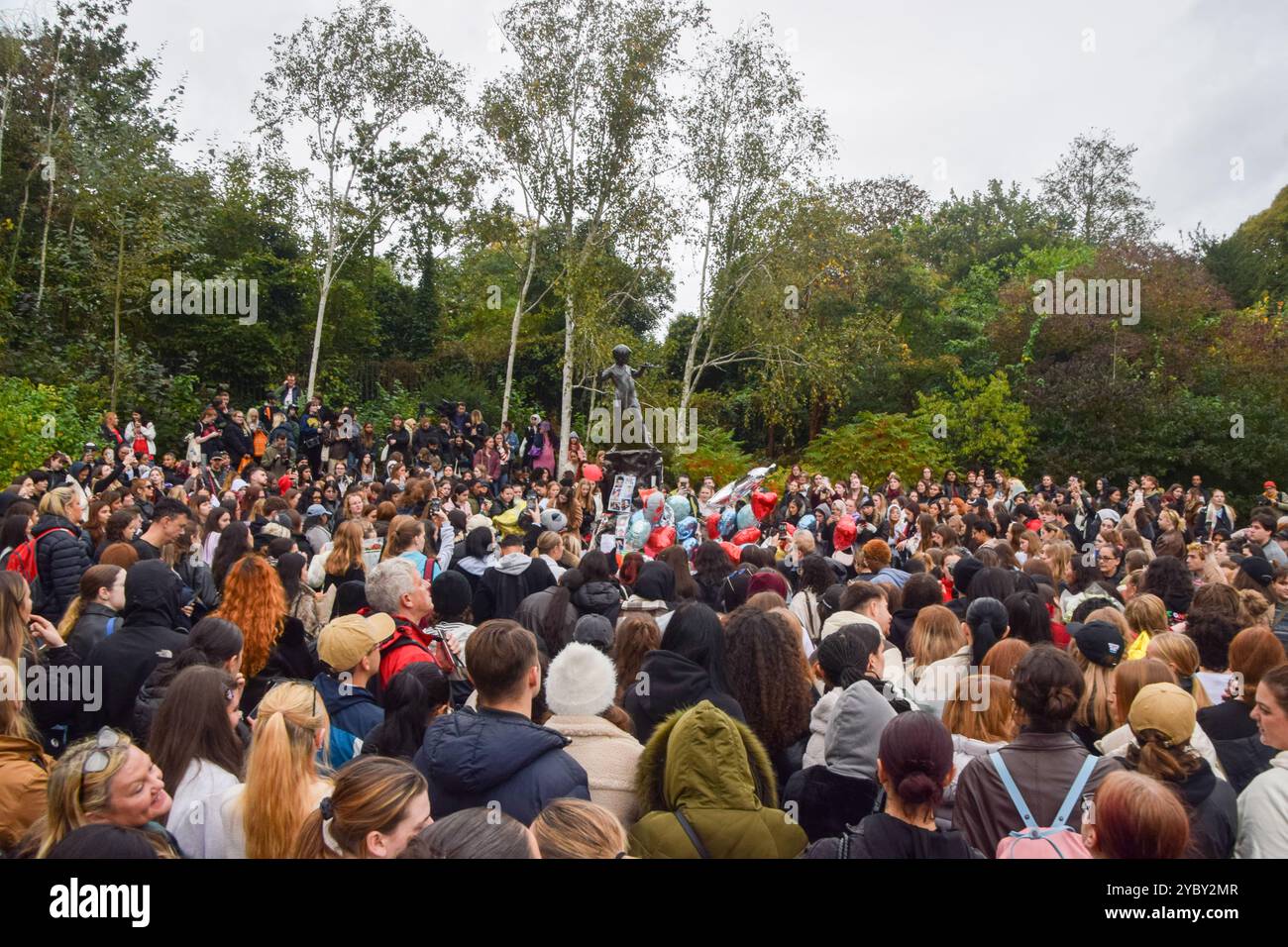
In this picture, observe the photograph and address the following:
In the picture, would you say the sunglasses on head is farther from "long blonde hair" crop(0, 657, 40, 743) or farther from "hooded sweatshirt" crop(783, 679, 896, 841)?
"hooded sweatshirt" crop(783, 679, 896, 841)

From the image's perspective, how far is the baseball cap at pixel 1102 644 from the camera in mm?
4250

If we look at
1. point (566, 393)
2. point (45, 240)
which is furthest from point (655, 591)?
point (45, 240)

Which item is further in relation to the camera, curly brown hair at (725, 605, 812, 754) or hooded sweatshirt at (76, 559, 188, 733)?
hooded sweatshirt at (76, 559, 188, 733)

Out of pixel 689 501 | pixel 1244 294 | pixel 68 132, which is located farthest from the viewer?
pixel 1244 294

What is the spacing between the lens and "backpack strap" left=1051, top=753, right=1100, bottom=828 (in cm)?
312

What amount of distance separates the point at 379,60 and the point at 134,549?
2365 centimetres

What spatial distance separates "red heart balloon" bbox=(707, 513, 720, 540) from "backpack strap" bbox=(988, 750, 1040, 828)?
10.4 m

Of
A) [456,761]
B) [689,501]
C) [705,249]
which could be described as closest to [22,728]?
[456,761]

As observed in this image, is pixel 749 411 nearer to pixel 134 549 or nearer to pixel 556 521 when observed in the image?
pixel 556 521

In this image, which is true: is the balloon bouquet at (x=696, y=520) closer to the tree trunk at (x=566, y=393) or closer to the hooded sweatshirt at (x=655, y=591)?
the hooded sweatshirt at (x=655, y=591)

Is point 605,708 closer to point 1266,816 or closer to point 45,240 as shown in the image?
point 1266,816

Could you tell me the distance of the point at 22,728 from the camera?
3475mm
